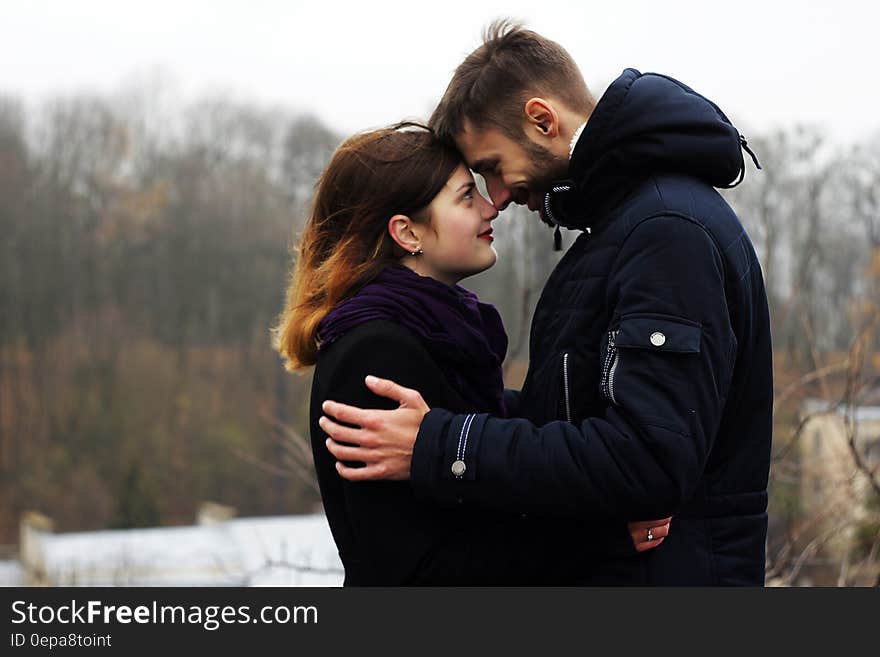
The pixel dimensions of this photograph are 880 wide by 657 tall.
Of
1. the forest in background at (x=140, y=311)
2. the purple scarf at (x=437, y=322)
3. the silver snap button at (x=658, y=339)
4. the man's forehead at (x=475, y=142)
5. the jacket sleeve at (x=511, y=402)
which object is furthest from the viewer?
the forest in background at (x=140, y=311)

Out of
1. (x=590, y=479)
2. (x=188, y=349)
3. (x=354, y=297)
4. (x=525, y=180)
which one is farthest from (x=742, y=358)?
(x=188, y=349)

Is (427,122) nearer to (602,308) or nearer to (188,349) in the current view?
(602,308)

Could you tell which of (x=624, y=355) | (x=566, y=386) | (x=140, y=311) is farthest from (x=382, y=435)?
(x=140, y=311)

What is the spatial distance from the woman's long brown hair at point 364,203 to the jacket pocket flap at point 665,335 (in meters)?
0.67

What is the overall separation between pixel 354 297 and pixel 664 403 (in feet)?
2.36

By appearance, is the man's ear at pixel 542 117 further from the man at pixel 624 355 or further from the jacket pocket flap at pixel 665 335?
the jacket pocket flap at pixel 665 335

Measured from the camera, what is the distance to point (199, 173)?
35.9 metres

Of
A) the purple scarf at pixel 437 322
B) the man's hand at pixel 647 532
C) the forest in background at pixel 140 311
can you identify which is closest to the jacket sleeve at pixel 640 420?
the man's hand at pixel 647 532

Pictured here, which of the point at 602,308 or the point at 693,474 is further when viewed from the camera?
the point at 602,308

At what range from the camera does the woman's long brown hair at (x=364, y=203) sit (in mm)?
2381

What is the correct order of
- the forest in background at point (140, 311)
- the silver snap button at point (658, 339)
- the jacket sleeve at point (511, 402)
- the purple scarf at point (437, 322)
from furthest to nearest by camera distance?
the forest in background at point (140, 311)
the jacket sleeve at point (511, 402)
the purple scarf at point (437, 322)
the silver snap button at point (658, 339)

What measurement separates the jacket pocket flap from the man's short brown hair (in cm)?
60

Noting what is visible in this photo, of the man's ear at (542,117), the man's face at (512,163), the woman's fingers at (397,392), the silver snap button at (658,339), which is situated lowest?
the woman's fingers at (397,392)

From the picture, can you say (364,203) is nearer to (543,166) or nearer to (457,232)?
(457,232)
